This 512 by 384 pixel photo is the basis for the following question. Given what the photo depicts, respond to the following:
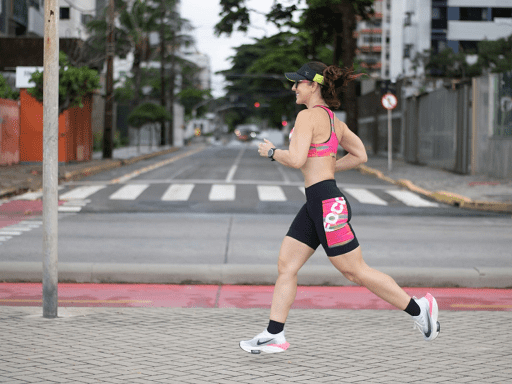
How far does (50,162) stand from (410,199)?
13519 mm

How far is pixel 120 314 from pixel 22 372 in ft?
6.04

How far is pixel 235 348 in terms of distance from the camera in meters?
5.46

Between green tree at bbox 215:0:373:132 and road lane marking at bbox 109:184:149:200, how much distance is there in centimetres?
1793

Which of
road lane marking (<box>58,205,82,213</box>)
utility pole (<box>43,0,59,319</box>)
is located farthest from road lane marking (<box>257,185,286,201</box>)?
utility pole (<box>43,0,59,319</box>)

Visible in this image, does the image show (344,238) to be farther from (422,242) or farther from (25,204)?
(25,204)

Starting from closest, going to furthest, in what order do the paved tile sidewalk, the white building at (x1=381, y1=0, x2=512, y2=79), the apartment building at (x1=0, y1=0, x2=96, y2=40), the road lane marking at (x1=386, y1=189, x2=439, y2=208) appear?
the paved tile sidewalk → the road lane marking at (x1=386, y1=189, x2=439, y2=208) → the apartment building at (x1=0, y1=0, x2=96, y2=40) → the white building at (x1=381, y1=0, x2=512, y2=79)

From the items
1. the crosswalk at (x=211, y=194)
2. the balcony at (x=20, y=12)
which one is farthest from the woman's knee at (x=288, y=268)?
the balcony at (x=20, y=12)

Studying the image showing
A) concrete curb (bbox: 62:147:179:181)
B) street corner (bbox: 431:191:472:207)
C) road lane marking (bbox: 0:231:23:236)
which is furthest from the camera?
concrete curb (bbox: 62:147:179:181)

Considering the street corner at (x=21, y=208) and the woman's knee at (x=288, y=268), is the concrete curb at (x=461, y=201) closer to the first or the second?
the street corner at (x=21, y=208)

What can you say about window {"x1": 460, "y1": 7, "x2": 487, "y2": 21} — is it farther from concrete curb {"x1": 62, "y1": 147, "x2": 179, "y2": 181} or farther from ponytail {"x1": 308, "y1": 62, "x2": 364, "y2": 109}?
ponytail {"x1": 308, "y1": 62, "x2": 364, "y2": 109}

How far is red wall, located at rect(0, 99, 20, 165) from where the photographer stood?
90.9 ft

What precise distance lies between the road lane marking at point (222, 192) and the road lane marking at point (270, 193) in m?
0.69

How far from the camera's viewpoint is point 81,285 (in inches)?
317

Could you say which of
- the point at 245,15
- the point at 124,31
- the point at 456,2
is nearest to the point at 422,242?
the point at 245,15
